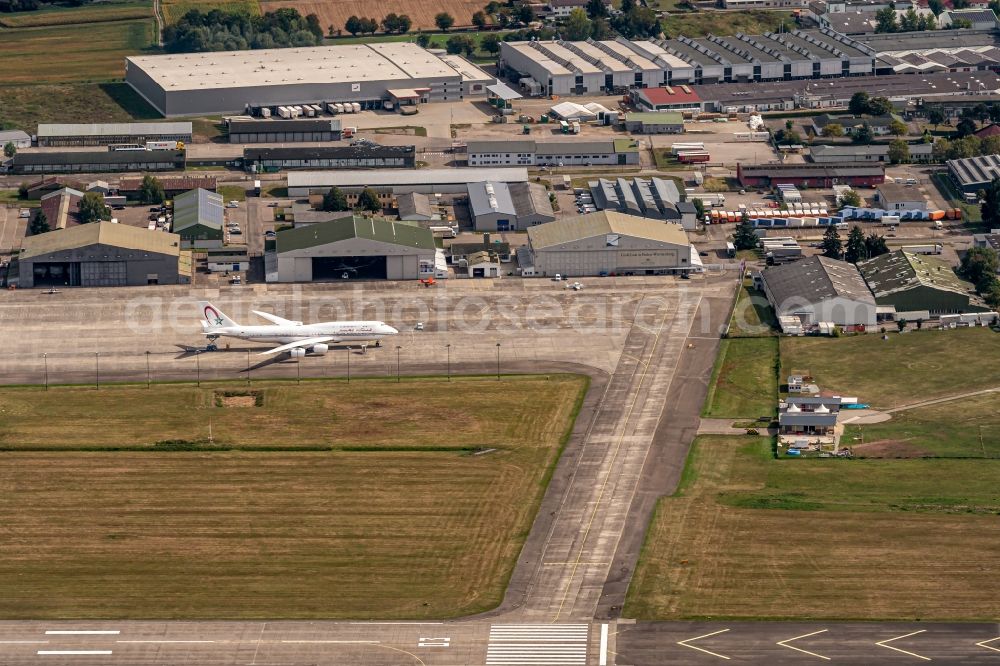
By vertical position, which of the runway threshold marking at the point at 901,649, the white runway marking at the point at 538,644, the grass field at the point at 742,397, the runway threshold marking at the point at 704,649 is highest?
the grass field at the point at 742,397

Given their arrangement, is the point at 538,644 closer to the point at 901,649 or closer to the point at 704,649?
the point at 704,649

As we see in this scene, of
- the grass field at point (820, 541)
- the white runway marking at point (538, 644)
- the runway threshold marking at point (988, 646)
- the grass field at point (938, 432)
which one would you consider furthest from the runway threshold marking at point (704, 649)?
the grass field at point (938, 432)

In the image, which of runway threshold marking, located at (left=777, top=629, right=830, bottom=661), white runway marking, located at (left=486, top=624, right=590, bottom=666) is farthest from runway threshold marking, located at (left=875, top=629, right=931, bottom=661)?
white runway marking, located at (left=486, top=624, right=590, bottom=666)

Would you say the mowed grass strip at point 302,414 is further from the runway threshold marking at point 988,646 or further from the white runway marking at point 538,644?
the runway threshold marking at point 988,646

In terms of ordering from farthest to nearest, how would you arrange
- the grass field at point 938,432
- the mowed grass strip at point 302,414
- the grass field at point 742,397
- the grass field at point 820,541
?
the grass field at point 742,397 → the mowed grass strip at point 302,414 → the grass field at point 938,432 → the grass field at point 820,541

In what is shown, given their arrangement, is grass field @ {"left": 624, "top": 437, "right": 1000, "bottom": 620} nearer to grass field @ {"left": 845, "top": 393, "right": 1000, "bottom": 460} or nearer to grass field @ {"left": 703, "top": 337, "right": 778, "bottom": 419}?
grass field @ {"left": 845, "top": 393, "right": 1000, "bottom": 460}

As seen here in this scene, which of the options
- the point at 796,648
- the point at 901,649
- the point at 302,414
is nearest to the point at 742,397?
the point at 302,414

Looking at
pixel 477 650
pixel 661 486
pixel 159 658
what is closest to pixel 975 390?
pixel 661 486
